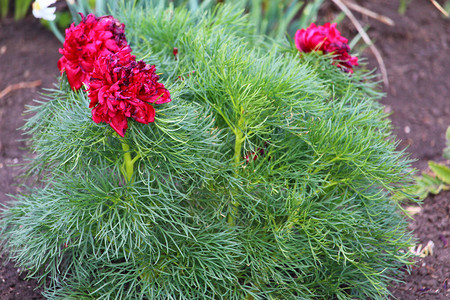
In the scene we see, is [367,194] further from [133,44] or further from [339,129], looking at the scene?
[133,44]

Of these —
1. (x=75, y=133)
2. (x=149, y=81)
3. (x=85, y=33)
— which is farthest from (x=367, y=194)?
(x=85, y=33)

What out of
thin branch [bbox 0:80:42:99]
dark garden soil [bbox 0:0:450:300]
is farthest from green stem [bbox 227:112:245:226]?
thin branch [bbox 0:80:42:99]

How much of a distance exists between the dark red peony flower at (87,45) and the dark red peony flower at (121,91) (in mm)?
280

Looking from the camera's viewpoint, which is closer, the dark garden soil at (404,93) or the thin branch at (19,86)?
the dark garden soil at (404,93)

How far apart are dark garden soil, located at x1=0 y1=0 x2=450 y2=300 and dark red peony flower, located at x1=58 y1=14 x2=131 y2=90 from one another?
471mm

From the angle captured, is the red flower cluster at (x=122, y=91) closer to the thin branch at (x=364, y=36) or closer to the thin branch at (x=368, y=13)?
the thin branch at (x=364, y=36)

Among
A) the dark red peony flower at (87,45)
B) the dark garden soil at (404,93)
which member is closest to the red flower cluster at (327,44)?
the dark red peony flower at (87,45)

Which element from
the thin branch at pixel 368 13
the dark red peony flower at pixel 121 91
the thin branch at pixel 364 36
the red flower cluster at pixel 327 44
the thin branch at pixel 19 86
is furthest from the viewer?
the thin branch at pixel 368 13

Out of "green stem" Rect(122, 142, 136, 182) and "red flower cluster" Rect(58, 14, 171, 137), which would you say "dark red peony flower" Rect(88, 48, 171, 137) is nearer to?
"red flower cluster" Rect(58, 14, 171, 137)

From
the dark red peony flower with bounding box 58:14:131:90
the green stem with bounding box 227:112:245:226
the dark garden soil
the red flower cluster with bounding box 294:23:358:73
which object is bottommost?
the dark garden soil

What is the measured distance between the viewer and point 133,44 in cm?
231

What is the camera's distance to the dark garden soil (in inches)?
84.7

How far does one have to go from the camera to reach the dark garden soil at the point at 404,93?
215 cm

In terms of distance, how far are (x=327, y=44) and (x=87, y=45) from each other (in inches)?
39.4
